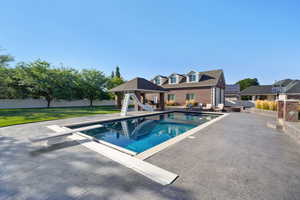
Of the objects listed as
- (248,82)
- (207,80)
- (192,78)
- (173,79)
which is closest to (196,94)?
(207,80)

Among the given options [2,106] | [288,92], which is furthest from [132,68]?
[288,92]

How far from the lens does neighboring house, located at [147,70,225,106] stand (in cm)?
1836

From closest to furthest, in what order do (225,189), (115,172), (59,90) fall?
(225,189) → (115,172) → (59,90)

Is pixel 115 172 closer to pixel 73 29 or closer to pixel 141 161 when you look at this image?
pixel 141 161

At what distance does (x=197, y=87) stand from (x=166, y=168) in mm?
18837

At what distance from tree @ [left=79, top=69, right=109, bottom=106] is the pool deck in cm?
2083

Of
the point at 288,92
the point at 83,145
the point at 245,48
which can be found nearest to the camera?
the point at 83,145

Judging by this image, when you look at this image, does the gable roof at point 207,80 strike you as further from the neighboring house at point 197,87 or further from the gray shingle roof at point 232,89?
the gray shingle roof at point 232,89

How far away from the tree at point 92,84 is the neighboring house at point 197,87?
1344 centimetres

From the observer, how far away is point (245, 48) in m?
13.2

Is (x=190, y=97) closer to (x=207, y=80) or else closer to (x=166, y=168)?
(x=207, y=80)

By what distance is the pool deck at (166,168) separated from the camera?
186 centimetres

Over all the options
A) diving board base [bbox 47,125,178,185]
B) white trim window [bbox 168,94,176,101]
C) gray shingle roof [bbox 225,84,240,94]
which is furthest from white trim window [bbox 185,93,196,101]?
diving board base [bbox 47,125,178,185]

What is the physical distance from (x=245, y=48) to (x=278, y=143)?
1320cm
